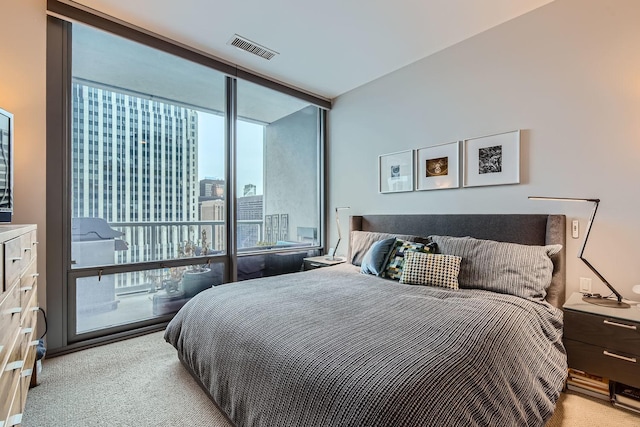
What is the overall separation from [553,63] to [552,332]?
6.83ft

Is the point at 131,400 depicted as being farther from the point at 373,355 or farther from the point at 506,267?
the point at 506,267

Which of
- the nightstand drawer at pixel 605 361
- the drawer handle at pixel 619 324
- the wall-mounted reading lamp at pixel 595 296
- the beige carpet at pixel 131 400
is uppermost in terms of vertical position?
the wall-mounted reading lamp at pixel 595 296

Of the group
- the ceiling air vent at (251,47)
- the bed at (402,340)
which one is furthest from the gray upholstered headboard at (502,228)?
the ceiling air vent at (251,47)

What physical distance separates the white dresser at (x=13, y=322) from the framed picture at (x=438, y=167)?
3.15m

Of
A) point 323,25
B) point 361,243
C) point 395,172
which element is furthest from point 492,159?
point 323,25

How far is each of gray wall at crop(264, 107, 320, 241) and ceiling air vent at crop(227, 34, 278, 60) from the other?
103 cm

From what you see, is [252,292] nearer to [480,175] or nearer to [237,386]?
[237,386]

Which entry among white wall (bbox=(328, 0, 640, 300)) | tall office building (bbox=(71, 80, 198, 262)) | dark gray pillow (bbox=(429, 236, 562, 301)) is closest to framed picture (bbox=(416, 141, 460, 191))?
white wall (bbox=(328, 0, 640, 300))

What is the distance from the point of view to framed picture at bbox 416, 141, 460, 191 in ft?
9.70

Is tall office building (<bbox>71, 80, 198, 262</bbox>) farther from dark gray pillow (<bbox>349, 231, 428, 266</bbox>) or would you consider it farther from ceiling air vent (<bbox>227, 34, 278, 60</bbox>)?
dark gray pillow (<bbox>349, 231, 428, 266</bbox>)

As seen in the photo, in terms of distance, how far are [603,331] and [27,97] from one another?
4282mm

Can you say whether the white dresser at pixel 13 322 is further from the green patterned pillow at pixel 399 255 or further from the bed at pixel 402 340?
the green patterned pillow at pixel 399 255

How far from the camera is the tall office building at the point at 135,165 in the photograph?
2.63m

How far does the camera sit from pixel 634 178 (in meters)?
2.06
